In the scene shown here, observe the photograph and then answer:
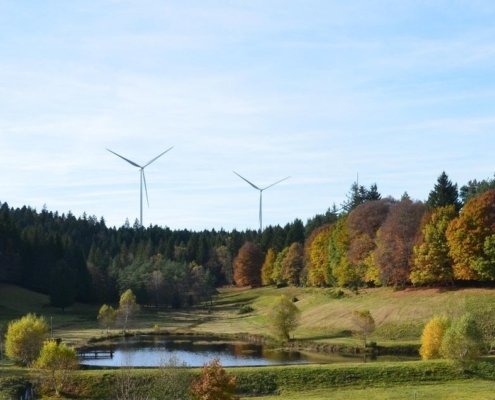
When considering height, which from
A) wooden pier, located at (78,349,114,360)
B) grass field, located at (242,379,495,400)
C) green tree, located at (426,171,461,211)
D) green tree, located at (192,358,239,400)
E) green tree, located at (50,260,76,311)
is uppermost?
green tree, located at (426,171,461,211)

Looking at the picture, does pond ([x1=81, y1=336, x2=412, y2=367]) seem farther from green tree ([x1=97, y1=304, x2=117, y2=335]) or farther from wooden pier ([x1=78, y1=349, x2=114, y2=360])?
green tree ([x1=97, y1=304, x2=117, y2=335])

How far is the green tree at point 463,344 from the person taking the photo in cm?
6344

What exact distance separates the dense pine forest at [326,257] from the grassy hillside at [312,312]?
3539mm

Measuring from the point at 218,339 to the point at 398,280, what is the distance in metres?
31.2

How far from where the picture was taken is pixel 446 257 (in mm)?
101750

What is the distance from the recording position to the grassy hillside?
93.1 meters

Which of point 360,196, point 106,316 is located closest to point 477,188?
point 360,196

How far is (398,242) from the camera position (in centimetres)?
11131

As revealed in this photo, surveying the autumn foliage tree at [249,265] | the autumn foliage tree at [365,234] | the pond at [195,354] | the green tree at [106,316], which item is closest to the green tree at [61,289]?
the green tree at [106,316]

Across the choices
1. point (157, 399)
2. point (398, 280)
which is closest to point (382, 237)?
point (398, 280)

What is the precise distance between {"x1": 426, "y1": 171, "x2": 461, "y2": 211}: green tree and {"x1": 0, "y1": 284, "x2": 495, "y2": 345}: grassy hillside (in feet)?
50.3

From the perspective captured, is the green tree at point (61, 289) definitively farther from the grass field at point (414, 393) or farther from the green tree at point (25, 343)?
the grass field at point (414, 393)

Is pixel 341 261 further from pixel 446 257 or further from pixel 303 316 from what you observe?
pixel 446 257

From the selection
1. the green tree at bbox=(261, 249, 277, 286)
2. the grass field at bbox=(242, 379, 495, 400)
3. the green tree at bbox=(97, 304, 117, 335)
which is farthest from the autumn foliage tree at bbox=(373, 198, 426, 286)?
the green tree at bbox=(261, 249, 277, 286)
